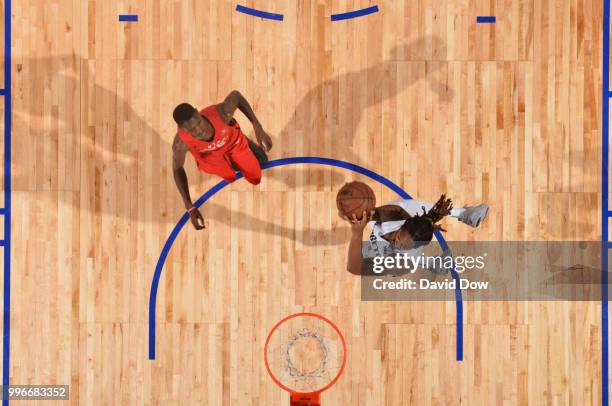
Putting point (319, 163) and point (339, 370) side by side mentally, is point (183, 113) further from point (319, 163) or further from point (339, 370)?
point (339, 370)

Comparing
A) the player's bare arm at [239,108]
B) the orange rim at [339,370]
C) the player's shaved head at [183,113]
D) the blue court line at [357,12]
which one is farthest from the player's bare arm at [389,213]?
the player's shaved head at [183,113]

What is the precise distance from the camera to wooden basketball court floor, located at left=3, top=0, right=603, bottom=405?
15.3 feet

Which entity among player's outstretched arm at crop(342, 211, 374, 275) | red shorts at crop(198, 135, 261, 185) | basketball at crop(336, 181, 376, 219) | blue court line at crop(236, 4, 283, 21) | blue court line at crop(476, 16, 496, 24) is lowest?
player's outstretched arm at crop(342, 211, 374, 275)

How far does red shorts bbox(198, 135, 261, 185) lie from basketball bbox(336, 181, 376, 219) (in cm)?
75

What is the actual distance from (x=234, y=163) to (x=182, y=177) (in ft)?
1.54

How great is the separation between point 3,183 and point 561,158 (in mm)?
4885

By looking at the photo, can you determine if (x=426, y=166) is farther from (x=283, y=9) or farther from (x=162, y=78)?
(x=162, y=78)

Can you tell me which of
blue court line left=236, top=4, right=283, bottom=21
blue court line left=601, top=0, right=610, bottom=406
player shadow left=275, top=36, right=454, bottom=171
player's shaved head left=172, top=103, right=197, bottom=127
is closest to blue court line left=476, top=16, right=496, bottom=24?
player shadow left=275, top=36, right=454, bottom=171

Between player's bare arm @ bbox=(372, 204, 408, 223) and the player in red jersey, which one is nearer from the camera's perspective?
the player in red jersey

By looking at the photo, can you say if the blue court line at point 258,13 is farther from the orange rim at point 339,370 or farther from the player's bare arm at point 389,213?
the orange rim at point 339,370

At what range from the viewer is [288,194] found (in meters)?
4.70

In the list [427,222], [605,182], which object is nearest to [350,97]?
[427,222]

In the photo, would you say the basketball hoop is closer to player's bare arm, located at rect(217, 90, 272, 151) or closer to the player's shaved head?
player's bare arm, located at rect(217, 90, 272, 151)

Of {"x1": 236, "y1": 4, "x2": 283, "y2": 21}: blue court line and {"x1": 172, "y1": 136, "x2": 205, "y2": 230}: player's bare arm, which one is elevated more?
{"x1": 236, "y1": 4, "x2": 283, "y2": 21}: blue court line
